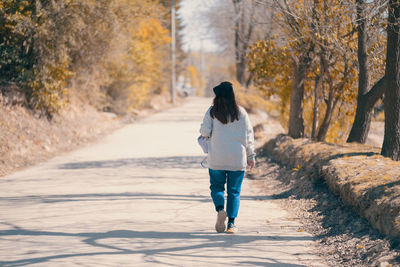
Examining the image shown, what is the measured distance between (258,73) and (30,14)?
661 cm

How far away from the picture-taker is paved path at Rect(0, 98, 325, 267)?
17.8 feet

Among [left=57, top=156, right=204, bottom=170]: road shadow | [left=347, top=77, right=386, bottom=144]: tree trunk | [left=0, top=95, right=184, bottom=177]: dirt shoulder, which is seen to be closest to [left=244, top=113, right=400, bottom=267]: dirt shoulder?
[left=347, top=77, right=386, bottom=144]: tree trunk

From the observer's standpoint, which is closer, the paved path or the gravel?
the gravel

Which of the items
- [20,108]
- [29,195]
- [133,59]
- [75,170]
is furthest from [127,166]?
[133,59]

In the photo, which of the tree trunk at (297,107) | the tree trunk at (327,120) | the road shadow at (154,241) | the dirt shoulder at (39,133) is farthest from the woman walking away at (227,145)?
the tree trunk at (297,107)

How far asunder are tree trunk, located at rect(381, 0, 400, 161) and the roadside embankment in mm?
281

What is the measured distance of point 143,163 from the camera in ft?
41.5

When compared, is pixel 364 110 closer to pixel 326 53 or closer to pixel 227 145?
pixel 326 53

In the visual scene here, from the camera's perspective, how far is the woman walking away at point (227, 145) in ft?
20.9

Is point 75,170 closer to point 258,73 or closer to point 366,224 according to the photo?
point 258,73

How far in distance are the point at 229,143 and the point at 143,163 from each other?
6.51m

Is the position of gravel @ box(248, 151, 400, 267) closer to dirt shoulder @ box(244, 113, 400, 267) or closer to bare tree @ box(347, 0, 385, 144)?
dirt shoulder @ box(244, 113, 400, 267)

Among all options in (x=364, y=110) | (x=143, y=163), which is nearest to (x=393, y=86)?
(x=364, y=110)

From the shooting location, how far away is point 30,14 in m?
14.8
